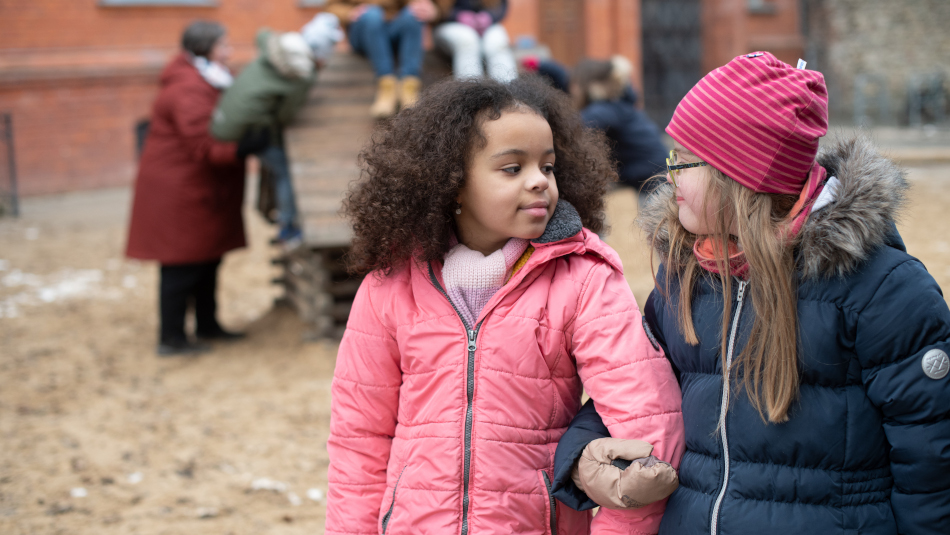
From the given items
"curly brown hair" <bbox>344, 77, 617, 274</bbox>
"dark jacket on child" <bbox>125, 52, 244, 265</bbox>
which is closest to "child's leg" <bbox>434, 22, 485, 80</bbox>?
"dark jacket on child" <bbox>125, 52, 244, 265</bbox>

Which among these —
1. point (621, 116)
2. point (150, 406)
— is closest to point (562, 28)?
point (621, 116)

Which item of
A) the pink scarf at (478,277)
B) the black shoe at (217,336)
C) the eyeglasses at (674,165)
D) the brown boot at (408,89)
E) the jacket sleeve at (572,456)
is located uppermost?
the brown boot at (408,89)

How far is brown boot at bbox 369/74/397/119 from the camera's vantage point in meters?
5.68

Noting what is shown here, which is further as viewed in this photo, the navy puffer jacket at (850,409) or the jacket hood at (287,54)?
the jacket hood at (287,54)

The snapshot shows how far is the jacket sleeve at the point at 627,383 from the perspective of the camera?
5.21 ft

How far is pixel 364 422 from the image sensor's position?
181cm

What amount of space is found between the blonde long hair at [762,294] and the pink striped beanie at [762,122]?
1.5 inches

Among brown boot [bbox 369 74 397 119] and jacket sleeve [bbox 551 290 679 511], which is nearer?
jacket sleeve [bbox 551 290 679 511]

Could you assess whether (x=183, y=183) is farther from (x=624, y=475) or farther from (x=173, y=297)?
(x=624, y=475)

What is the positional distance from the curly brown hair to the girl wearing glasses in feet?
1.23

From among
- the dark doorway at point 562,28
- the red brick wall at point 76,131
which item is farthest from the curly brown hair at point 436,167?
the dark doorway at point 562,28

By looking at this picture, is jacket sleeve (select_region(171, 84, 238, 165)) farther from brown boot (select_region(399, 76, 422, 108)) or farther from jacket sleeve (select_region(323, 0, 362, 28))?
jacket sleeve (select_region(323, 0, 362, 28))

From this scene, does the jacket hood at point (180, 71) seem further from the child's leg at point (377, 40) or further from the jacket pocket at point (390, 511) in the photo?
the jacket pocket at point (390, 511)

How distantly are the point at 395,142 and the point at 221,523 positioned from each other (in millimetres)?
1976
